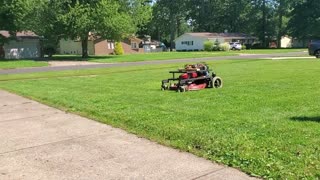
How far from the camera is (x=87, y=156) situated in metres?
5.86

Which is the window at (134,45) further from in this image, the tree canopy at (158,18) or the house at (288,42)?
the house at (288,42)

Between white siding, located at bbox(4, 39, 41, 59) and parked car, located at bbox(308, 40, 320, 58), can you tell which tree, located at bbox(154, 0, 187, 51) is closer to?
white siding, located at bbox(4, 39, 41, 59)

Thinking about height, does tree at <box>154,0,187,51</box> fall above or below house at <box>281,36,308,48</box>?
above

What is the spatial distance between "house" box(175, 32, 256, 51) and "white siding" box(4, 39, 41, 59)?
118 feet

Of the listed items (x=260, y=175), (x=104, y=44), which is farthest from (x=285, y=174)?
(x=104, y=44)


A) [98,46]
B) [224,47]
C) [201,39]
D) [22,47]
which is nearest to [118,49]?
[98,46]

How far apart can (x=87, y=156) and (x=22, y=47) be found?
5052 centimetres

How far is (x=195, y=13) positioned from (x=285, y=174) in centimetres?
9850

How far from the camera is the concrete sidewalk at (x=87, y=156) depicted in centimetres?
505

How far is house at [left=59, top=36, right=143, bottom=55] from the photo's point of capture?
6712 centimetres

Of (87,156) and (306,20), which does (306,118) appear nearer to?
(87,156)

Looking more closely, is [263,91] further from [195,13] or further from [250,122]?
[195,13]

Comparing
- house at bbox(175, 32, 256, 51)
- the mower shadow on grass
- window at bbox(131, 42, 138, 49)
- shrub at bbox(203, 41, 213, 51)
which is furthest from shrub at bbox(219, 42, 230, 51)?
the mower shadow on grass

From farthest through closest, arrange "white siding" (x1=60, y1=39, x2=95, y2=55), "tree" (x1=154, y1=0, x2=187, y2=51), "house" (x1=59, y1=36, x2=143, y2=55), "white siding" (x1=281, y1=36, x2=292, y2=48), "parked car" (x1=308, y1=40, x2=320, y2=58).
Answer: "tree" (x1=154, y1=0, x2=187, y2=51) → "white siding" (x1=281, y1=36, x2=292, y2=48) → "white siding" (x1=60, y1=39, x2=95, y2=55) → "house" (x1=59, y1=36, x2=143, y2=55) → "parked car" (x1=308, y1=40, x2=320, y2=58)
